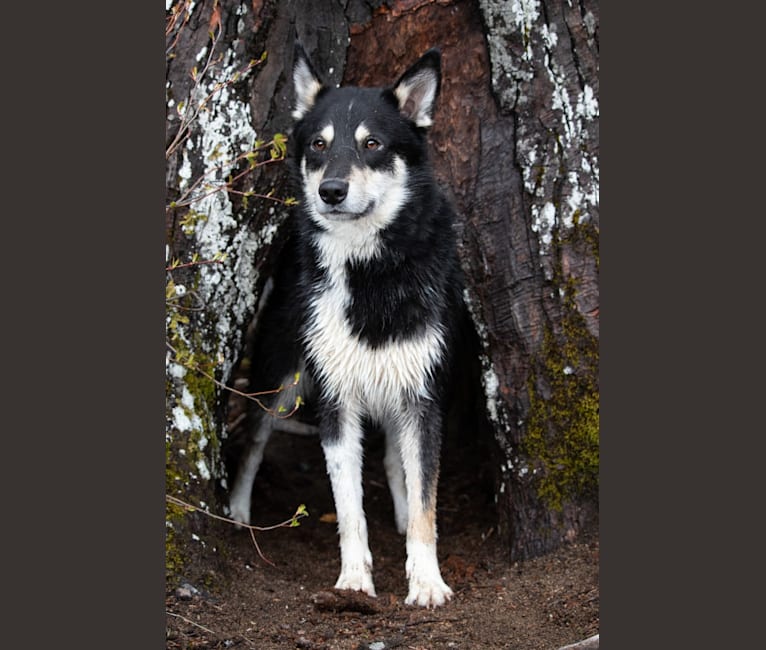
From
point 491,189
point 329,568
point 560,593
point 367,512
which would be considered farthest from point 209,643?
point 491,189

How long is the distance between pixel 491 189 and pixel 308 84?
134 centimetres

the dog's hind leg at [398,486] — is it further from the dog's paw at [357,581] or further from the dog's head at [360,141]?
the dog's head at [360,141]

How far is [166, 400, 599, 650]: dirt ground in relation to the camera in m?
5.00

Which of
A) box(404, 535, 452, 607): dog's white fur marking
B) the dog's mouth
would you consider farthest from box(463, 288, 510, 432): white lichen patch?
the dog's mouth

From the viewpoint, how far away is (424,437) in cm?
575

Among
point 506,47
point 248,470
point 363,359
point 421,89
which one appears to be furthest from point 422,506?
point 506,47

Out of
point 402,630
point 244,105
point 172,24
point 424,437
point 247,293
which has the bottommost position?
point 402,630

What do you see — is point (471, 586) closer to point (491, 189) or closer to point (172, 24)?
point (491, 189)

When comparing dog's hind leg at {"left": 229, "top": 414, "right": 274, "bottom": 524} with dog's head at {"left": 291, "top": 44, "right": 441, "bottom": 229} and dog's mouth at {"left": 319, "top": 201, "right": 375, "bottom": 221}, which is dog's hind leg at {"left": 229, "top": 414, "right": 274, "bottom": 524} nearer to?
dog's head at {"left": 291, "top": 44, "right": 441, "bottom": 229}

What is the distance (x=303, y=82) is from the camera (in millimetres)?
5746

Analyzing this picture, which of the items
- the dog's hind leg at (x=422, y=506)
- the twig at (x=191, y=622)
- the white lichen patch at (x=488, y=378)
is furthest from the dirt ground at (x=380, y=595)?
the white lichen patch at (x=488, y=378)

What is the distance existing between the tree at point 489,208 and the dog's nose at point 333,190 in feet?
2.41

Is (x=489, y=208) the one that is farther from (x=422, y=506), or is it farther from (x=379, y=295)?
(x=422, y=506)

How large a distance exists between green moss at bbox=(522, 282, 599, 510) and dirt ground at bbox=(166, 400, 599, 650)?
358mm
